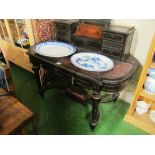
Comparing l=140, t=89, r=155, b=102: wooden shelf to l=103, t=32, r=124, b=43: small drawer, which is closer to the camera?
l=103, t=32, r=124, b=43: small drawer

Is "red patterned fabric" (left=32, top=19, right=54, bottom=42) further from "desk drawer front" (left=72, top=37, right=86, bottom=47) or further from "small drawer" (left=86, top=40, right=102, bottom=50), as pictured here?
"small drawer" (left=86, top=40, right=102, bottom=50)

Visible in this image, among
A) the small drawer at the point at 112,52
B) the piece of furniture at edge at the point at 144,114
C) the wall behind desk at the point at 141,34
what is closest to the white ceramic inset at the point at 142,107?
the piece of furniture at edge at the point at 144,114

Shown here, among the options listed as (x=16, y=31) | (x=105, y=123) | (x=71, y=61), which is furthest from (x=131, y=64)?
(x=16, y=31)

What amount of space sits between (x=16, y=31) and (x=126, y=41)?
7.02 ft

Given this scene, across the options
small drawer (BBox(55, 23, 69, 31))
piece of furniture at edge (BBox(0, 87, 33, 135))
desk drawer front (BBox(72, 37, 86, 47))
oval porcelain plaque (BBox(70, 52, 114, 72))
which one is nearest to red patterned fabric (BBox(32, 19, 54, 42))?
small drawer (BBox(55, 23, 69, 31))

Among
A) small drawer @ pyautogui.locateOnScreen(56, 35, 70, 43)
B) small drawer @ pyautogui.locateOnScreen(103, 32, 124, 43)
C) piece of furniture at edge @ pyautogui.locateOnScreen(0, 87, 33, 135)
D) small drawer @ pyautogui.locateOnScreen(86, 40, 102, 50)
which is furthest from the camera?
small drawer @ pyautogui.locateOnScreen(56, 35, 70, 43)

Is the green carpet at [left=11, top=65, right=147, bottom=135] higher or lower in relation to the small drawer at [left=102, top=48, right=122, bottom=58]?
lower

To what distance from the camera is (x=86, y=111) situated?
231cm

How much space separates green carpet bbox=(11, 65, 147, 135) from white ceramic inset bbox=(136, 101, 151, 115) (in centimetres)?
24

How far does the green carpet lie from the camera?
2.01 meters

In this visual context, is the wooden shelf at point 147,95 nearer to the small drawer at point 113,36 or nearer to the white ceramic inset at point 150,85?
the white ceramic inset at point 150,85

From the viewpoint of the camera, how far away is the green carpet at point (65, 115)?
201cm

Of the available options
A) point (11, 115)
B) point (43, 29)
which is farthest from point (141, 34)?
point (11, 115)
